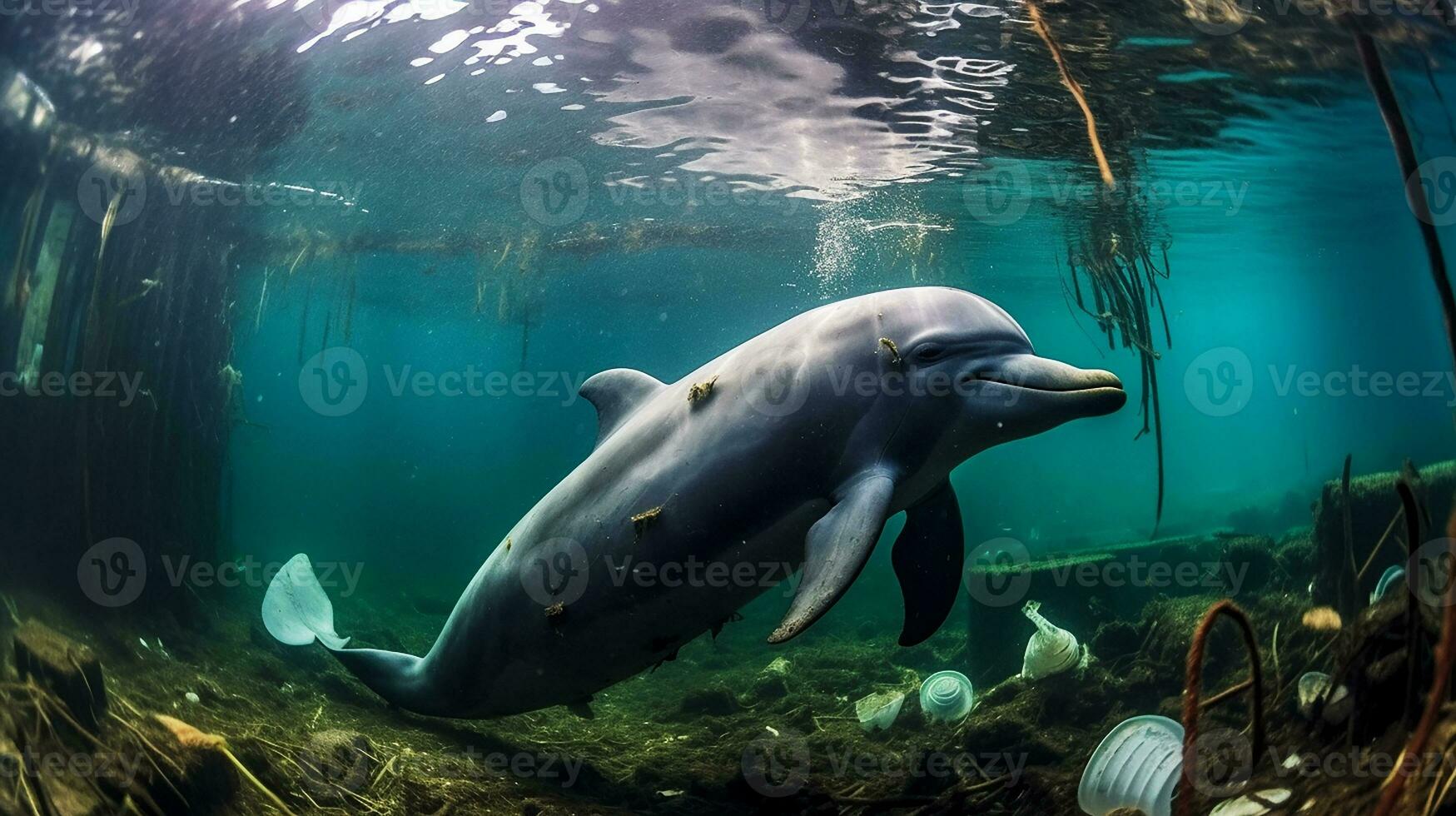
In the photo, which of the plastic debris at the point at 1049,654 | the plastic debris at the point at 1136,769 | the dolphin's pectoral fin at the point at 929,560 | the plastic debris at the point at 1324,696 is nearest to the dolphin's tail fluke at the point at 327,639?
the dolphin's pectoral fin at the point at 929,560

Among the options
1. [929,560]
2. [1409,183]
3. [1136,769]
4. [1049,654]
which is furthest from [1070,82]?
[1049,654]

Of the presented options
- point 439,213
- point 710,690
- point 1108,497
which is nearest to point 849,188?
point 439,213

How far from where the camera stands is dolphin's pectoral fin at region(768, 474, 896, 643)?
3.51m

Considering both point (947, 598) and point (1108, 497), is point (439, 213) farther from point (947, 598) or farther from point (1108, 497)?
point (1108, 497)

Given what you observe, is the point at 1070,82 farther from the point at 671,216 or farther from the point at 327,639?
the point at 671,216

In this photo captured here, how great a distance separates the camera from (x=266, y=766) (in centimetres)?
572

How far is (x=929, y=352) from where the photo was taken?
4242mm

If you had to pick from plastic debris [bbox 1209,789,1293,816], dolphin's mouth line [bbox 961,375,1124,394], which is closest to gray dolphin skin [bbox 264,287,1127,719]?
dolphin's mouth line [bbox 961,375,1124,394]

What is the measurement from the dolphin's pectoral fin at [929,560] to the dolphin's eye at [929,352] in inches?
48.5

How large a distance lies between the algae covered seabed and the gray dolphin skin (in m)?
1.45

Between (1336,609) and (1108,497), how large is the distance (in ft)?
252

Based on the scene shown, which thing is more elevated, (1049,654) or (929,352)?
(929,352)

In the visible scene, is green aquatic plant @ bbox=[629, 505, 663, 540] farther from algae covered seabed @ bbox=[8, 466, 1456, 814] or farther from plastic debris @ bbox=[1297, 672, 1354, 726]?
plastic debris @ bbox=[1297, 672, 1354, 726]

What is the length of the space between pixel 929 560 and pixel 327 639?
17.9 feet
